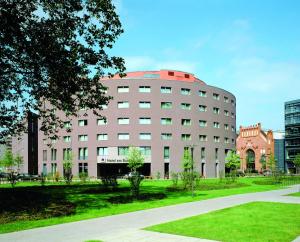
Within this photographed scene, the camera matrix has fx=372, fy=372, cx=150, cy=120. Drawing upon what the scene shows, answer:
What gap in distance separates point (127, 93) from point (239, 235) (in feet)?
212

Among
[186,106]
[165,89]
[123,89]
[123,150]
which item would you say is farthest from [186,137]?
[123,89]

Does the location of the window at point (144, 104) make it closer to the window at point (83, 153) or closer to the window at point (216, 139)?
the window at point (83, 153)

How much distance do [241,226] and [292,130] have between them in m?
106

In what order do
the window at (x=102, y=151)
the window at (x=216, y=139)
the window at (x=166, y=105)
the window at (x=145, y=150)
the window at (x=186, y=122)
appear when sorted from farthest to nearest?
the window at (x=216, y=139) → the window at (x=186, y=122) → the window at (x=166, y=105) → the window at (x=102, y=151) → the window at (x=145, y=150)

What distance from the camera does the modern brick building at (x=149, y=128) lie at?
245 feet

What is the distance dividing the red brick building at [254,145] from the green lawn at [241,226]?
9472 cm

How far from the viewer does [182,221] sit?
14273mm

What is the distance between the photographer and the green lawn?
1146 cm

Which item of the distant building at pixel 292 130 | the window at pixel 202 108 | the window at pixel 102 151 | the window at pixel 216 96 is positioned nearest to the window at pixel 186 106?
the window at pixel 202 108

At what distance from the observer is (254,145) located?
111 metres

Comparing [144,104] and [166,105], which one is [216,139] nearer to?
[166,105]

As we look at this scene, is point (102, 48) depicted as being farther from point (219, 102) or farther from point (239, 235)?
point (219, 102)

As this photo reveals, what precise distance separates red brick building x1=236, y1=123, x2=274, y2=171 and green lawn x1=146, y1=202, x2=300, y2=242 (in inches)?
3729

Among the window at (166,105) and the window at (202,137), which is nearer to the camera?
the window at (166,105)
